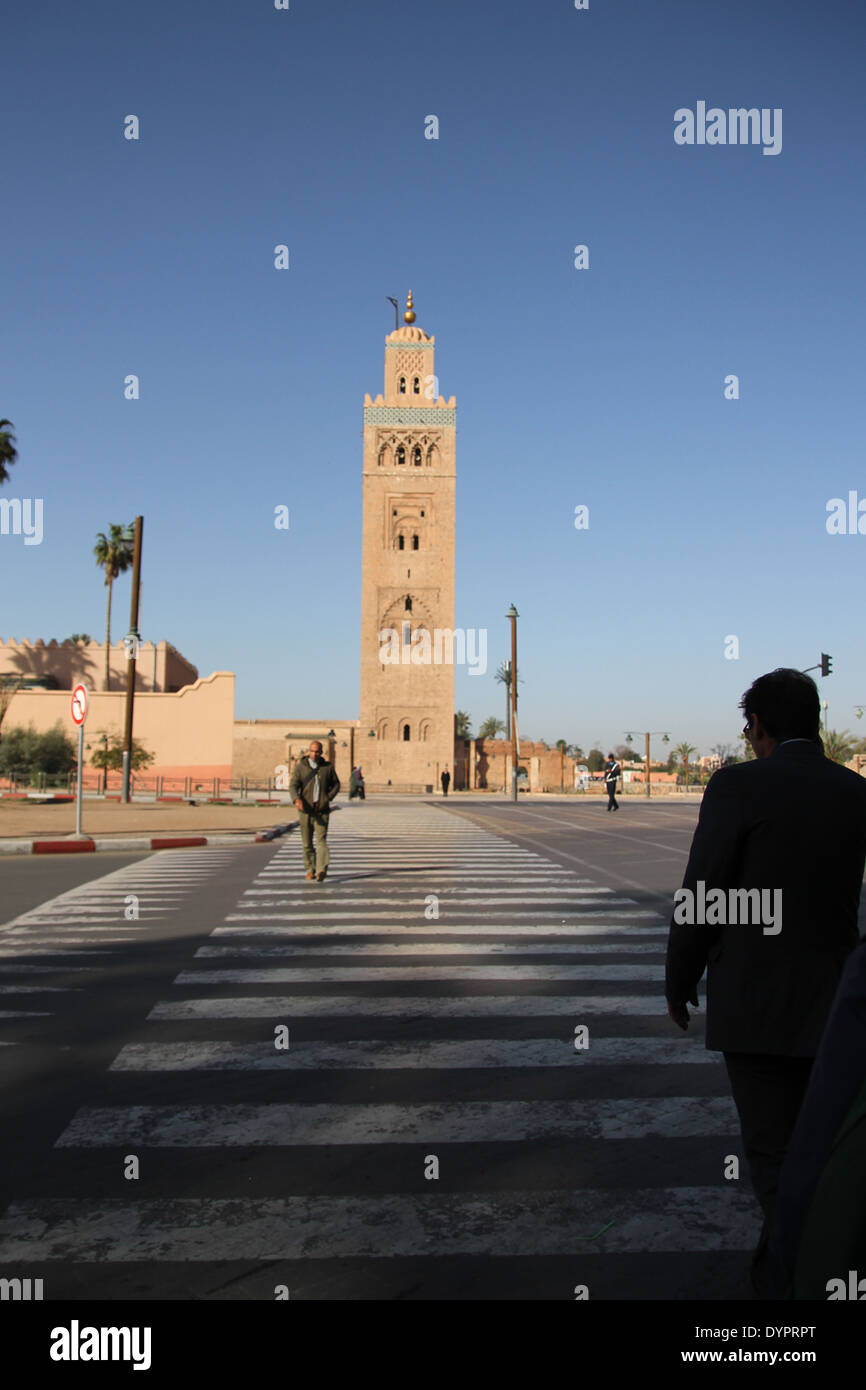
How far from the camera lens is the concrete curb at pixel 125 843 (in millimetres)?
18172

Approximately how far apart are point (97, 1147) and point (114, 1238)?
0.93 meters

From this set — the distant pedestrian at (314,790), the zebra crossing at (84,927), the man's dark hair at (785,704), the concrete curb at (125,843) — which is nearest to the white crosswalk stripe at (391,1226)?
the man's dark hair at (785,704)

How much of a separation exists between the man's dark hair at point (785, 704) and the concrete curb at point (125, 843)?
1671 cm

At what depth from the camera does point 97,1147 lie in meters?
4.50

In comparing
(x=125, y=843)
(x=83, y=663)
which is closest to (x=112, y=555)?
(x=83, y=663)

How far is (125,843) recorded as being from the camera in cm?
1917

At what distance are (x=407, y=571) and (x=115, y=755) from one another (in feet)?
92.4

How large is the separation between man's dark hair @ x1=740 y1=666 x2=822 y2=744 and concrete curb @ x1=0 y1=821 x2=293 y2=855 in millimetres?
16709

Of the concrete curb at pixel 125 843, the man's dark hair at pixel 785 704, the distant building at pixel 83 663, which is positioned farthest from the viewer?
the distant building at pixel 83 663

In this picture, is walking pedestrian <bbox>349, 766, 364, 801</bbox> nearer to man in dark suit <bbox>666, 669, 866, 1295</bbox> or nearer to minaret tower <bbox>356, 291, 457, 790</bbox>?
minaret tower <bbox>356, 291, 457, 790</bbox>

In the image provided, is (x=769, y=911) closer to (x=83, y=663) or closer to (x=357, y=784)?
(x=357, y=784)

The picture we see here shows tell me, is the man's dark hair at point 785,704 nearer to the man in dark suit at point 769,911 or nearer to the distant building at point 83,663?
the man in dark suit at point 769,911
